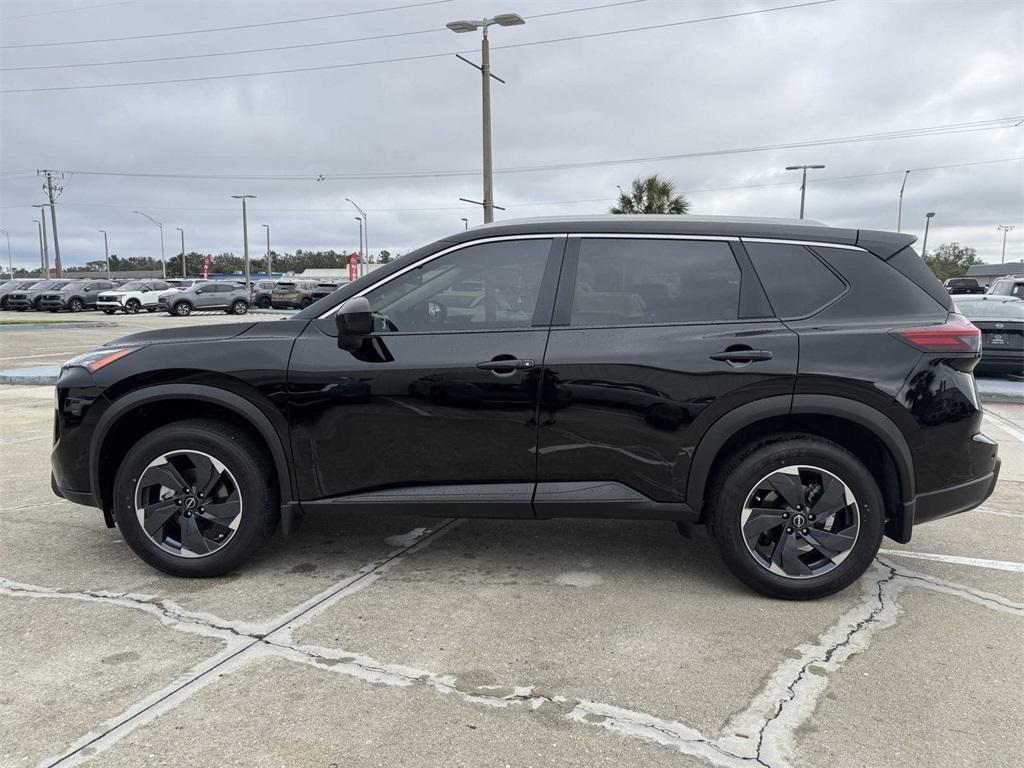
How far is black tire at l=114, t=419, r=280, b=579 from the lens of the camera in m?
3.63

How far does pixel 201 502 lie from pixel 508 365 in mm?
1700

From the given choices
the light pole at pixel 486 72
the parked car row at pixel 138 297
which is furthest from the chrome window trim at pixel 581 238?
the parked car row at pixel 138 297

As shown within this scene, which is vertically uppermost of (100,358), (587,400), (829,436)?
(100,358)

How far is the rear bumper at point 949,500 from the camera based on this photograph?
3.48 meters

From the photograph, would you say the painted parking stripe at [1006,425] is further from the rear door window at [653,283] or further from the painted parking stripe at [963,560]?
the rear door window at [653,283]

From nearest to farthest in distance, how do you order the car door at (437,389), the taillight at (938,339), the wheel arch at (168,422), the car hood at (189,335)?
the taillight at (938,339) < the car door at (437,389) < the wheel arch at (168,422) < the car hood at (189,335)

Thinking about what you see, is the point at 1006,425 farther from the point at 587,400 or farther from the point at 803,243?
the point at 587,400

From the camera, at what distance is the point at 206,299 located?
35250mm

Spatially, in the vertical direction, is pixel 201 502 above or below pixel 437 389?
below

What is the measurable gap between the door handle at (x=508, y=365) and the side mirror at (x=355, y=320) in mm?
565

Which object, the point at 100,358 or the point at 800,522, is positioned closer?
the point at 800,522

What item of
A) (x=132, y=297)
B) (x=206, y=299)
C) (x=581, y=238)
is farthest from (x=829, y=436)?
(x=132, y=297)

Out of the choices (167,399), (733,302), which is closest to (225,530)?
(167,399)

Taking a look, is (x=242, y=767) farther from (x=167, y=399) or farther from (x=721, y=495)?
(x=721, y=495)
